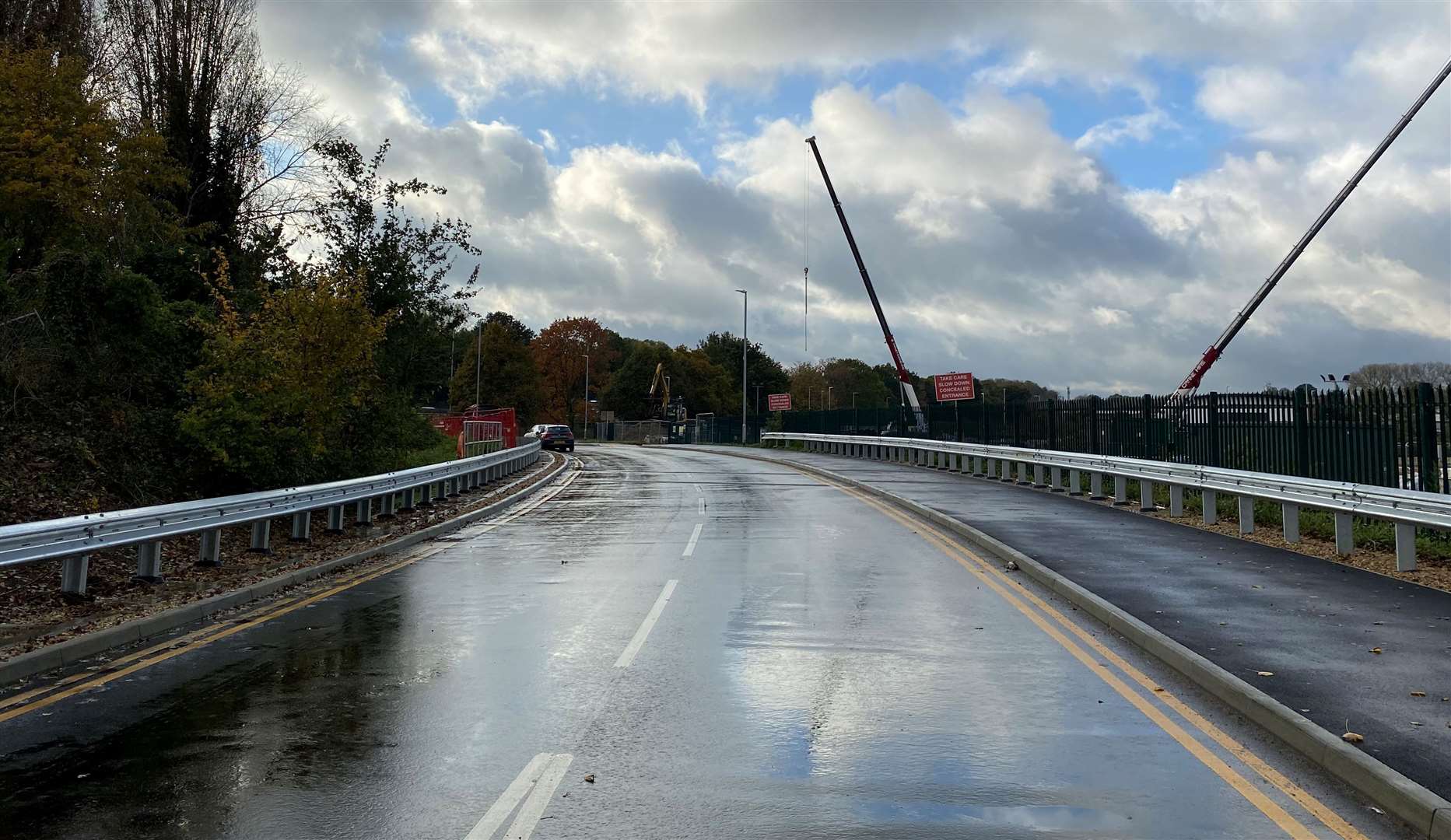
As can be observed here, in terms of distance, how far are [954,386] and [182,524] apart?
187ft

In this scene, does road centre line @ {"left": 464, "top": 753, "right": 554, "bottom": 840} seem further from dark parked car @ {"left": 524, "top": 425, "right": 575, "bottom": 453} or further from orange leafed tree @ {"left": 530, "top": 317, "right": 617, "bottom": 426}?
orange leafed tree @ {"left": 530, "top": 317, "right": 617, "bottom": 426}

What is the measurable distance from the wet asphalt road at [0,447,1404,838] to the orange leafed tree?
117m

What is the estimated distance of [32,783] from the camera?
554 centimetres

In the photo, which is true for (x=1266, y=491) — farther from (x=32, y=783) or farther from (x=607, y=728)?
(x=32, y=783)

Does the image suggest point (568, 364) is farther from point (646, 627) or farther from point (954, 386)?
point (646, 627)

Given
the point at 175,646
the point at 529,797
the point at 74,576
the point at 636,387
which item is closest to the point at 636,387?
the point at 636,387

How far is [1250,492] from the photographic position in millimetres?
15500

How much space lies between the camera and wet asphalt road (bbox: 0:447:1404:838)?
504 centimetres

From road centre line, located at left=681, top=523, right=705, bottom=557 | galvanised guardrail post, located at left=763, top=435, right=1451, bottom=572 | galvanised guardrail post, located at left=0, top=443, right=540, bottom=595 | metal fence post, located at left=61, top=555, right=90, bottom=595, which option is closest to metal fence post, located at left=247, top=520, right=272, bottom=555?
galvanised guardrail post, located at left=0, top=443, right=540, bottom=595

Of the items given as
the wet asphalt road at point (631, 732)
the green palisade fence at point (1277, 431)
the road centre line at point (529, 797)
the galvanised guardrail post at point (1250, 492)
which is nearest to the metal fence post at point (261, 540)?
the wet asphalt road at point (631, 732)

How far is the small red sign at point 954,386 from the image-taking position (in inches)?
2482

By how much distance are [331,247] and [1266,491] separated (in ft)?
65.8

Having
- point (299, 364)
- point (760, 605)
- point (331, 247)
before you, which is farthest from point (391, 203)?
point (760, 605)

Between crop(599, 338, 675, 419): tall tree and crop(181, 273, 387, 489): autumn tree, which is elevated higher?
crop(599, 338, 675, 419): tall tree
